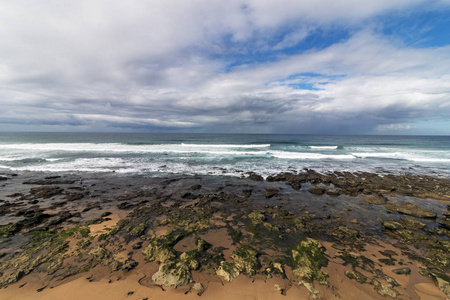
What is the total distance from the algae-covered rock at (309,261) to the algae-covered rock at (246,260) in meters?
1.18

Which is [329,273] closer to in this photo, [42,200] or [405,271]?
[405,271]

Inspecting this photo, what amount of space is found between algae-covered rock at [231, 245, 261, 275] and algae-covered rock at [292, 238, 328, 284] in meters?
1.18

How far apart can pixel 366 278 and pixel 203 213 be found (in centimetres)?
661

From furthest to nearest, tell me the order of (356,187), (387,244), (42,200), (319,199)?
1. (356,187)
2. (319,199)
3. (42,200)
4. (387,244)

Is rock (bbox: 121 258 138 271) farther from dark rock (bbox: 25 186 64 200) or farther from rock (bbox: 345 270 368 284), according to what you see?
dark rock (bbox: 25 186 64 200)

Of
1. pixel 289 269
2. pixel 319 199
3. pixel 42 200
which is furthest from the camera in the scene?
pixel 319 199

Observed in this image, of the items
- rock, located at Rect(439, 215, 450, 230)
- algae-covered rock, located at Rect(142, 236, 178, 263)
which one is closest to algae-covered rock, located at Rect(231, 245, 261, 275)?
algae-covered rock, located at Rect(142, 236, 178, 263)

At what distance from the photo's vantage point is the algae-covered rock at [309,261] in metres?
5.00

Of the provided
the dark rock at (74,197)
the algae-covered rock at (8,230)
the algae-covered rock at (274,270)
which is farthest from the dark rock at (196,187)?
the algae-covered rock at (8,230)

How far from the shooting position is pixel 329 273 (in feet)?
16.9

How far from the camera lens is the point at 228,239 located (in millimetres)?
6816

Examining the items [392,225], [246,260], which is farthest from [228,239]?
[392,225]

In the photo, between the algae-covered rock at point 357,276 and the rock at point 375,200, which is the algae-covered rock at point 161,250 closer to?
the algae-covered rock at point 357,276

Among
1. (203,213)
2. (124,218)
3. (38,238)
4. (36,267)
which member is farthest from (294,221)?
(38,238)
